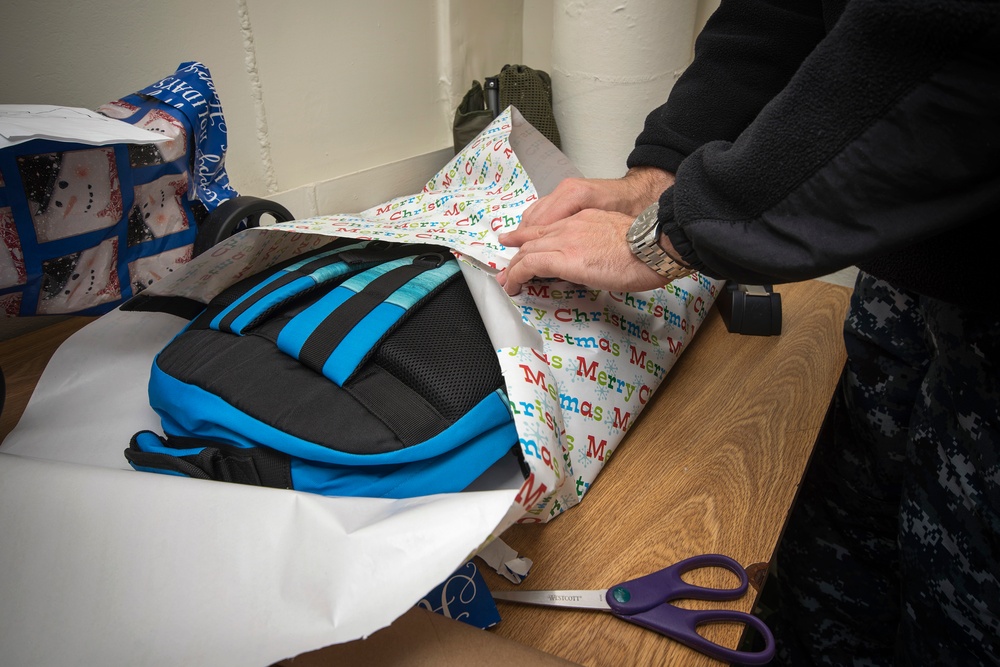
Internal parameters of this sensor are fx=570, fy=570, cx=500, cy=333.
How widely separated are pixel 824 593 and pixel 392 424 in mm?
680

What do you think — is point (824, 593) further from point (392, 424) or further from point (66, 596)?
point (66, 596)

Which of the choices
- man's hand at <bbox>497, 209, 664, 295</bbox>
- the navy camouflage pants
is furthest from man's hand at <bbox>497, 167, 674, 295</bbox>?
the navy camouflage pants

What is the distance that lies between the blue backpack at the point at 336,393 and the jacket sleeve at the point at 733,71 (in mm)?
302

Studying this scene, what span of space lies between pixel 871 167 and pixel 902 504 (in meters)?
0.44

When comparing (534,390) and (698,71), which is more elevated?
(698,71)

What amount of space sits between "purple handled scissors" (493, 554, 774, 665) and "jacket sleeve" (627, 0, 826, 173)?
0.42 meters

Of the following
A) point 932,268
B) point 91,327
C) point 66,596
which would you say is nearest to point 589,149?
point 932,268

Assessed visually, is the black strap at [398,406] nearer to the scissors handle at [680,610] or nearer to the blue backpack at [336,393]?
the blue backpack at [336,393]

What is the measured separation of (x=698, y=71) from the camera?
0.61 m

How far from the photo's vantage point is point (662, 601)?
376 mm

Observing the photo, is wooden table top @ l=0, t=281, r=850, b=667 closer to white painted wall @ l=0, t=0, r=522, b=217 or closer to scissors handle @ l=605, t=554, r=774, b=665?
scissors handle @ l=605, t=554, r=774, b=665

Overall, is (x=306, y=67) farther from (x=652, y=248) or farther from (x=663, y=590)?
(x=663, y=590)

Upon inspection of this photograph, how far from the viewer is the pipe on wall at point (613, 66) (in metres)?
0.99

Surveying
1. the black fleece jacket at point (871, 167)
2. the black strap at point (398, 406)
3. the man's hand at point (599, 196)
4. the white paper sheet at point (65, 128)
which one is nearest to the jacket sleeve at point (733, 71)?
the man's hand at point (599, 196)
